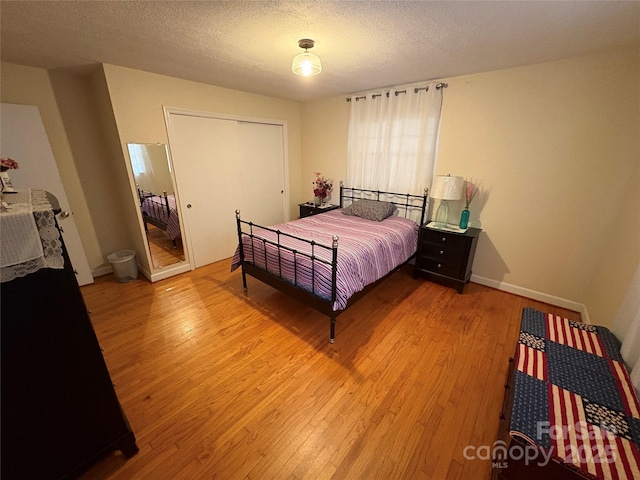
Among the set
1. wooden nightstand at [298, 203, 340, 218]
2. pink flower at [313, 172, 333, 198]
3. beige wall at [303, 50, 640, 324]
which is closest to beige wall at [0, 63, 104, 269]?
wooden nightstand at [298, 203, 340, 218]

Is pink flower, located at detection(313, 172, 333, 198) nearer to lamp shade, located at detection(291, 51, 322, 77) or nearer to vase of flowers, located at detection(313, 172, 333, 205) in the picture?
vase of flowers, located at detection(313, 172, 333, 205)

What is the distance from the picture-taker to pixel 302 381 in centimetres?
189

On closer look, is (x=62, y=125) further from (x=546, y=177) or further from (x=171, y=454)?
(x=546, y=177)

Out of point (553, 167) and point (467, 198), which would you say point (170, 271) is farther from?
point (553, 167)

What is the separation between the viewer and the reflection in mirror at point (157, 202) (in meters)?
2.95

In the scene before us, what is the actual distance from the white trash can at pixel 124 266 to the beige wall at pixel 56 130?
26 centimetres

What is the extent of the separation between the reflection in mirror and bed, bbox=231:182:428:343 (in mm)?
1143

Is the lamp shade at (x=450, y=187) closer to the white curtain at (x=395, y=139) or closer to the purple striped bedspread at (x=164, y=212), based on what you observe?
the white curtain at (x=395, y=139)

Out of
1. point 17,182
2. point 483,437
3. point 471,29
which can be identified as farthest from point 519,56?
point 17,182

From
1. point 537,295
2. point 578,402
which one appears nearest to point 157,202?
point 578,402

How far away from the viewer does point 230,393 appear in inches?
70.5

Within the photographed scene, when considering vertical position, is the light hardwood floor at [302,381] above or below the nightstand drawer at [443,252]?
below

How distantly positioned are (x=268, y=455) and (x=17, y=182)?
3.62m

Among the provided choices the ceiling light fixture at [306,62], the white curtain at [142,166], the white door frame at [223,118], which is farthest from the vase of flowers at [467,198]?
the white curtain at [142,166]
